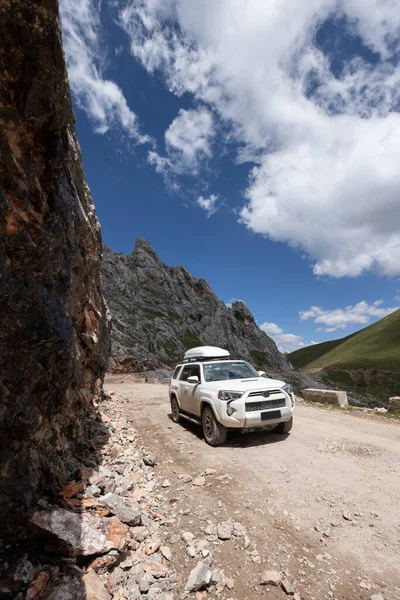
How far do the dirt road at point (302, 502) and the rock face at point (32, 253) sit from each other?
8.65 ft

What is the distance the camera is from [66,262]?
5594 mm

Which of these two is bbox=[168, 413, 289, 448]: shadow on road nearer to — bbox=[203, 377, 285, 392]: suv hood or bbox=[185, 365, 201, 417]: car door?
bbox=[185, 365, 201, 417]: car door

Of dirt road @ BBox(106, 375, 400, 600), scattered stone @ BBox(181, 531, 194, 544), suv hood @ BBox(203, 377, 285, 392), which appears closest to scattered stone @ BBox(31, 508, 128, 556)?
scattered stone @ BBox(181, 531, 194, 544)

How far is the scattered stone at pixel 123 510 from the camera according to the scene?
459 cm

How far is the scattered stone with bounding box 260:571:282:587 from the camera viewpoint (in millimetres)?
3496

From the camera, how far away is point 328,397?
15633 mm

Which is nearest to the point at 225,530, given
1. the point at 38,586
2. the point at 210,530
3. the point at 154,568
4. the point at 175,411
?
the point at 210,530

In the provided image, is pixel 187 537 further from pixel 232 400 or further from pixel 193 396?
pixel 193 396

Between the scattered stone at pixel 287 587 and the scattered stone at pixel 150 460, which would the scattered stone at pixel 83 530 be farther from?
the scattered stone at pixel 150 460

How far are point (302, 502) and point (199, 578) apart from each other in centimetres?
243

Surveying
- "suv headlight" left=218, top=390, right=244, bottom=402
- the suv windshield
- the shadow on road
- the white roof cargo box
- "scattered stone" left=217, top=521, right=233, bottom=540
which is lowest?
"scattered stone" left=217, top=521, right=233, bottom=540

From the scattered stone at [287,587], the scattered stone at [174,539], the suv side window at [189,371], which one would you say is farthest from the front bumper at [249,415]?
the scattered stone at [287,587]

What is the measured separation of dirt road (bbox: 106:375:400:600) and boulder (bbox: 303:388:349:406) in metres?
5.67

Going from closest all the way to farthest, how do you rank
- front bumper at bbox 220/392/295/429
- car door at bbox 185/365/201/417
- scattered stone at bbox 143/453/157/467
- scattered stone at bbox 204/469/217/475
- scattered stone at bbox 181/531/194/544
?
scattered stone at bbox 181/531/194/544 → scattered stone at bbox 204/469/217/475 → scattered stone at bbox 143/453/157/467 → front bumper at bbox 220/392/295/429 → car door at bbox 185/365/201/417
